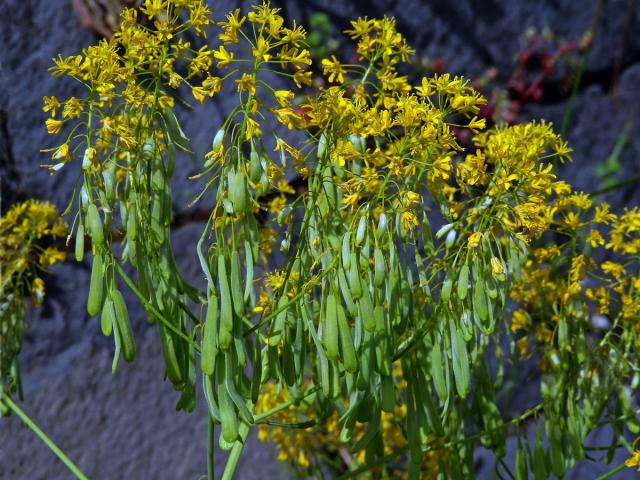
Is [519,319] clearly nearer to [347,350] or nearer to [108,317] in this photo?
[347,350]

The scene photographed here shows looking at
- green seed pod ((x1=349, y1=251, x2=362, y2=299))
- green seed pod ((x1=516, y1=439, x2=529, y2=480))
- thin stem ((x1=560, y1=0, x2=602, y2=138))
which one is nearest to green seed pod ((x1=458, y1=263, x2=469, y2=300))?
green seed pod ((x1=349, y1=251, x2=362, y2=299))

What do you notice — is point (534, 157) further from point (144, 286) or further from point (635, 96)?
point (635, 96)

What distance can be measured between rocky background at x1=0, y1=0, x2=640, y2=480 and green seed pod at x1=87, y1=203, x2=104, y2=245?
0.84m

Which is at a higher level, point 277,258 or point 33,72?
point 33,72

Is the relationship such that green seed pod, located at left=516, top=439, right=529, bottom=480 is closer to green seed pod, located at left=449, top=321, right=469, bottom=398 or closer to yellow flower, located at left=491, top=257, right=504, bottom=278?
green seed pod, located at left=449, top=321, right=469, bottom=398

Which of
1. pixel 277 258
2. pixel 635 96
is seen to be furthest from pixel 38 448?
pixel 635 96

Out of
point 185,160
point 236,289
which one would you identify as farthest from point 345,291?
point 185,160

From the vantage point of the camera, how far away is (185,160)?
6.24 ft

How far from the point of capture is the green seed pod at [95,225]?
1.03 metres

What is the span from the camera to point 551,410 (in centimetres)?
133

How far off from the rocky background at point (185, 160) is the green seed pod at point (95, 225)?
0.84 meters

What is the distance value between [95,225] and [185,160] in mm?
887

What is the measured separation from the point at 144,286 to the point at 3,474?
0.94 metres

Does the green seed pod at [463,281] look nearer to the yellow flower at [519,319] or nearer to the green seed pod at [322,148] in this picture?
the green seed pod at [322,148]
